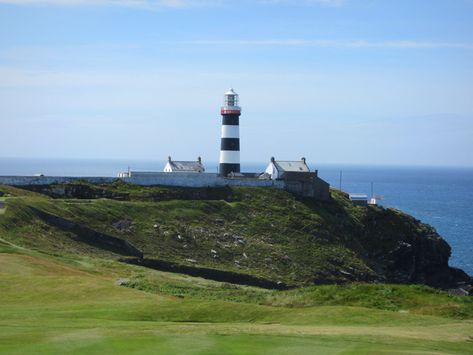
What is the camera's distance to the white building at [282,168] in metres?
94.6

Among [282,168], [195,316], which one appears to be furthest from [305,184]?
[195,316]

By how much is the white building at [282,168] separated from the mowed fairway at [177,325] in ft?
175

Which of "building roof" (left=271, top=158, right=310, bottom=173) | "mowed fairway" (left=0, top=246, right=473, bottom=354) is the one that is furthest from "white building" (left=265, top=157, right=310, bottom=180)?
"mowed fairway" (left=0, top=246, right=473, bottom=354)

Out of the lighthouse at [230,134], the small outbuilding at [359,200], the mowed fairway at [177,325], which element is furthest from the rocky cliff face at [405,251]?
the mowed fairway at [177,325]

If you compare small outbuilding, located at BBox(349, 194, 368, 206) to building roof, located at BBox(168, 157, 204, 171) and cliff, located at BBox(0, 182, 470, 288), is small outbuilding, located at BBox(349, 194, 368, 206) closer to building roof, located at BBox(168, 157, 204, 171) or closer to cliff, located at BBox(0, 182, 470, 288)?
cliff, located at BBox(0, 182, 470, 288)

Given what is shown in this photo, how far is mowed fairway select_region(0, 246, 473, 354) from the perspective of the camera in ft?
84.4

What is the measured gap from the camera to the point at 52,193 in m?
78.1

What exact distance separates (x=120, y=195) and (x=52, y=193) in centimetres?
656

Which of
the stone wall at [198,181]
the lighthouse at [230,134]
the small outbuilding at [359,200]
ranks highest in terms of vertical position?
the lighthouse at [230,134]

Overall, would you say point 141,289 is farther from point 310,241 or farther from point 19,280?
point 310,241

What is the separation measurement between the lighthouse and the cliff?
8.67 meters

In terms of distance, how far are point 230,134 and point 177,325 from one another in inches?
2592

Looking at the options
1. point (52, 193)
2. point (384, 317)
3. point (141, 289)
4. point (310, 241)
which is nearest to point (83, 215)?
point (52, 193)

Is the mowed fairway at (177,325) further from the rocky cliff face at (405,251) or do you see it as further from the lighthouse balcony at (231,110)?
the lighthouse balcony at (231,110)
